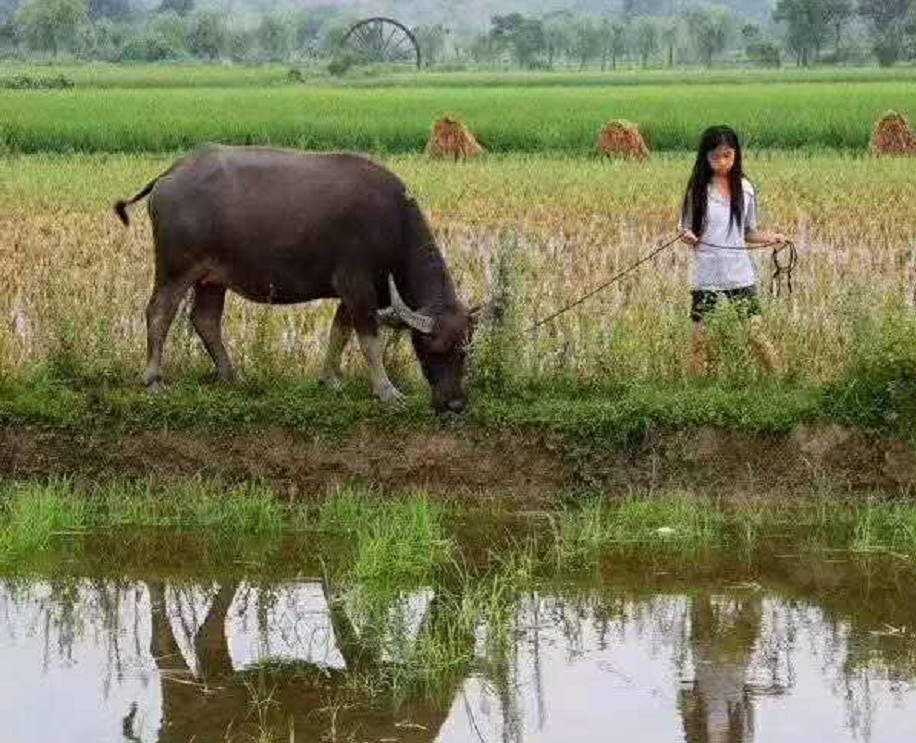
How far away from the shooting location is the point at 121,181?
19.9m

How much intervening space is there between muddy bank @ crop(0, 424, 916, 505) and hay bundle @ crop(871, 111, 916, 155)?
1577 centimetres

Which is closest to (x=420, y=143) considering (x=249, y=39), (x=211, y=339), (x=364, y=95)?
(x=364, y=95)

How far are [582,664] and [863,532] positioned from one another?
201cm

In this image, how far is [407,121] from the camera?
29.3 meters

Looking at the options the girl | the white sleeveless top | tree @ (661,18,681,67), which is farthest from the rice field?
tree @ (661,18,681,67)

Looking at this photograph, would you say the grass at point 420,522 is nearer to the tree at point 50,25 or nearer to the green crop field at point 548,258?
the green crop field at point 548,258

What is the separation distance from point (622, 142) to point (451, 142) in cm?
212

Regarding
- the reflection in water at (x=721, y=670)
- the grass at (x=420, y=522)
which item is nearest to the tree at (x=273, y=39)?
the grass at (x=420, y=522)

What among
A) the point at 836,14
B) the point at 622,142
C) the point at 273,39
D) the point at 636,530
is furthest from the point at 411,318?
the point at 273,39

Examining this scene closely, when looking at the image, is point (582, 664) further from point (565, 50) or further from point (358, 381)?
point (565, 50)

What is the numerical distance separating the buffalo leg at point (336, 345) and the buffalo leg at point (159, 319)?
70cm

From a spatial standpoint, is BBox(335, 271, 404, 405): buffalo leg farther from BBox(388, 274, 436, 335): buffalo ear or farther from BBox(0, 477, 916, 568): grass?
BBox(0, 477, 916, 568): grass

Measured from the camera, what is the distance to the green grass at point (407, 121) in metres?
26.9

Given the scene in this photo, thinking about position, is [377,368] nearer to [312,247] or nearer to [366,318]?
[366,318]
